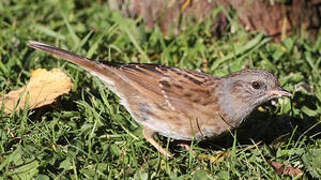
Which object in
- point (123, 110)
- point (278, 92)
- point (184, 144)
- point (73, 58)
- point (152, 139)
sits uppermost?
point (73, 58)

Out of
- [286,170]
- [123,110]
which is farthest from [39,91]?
[286,170]

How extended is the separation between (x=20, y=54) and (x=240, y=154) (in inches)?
128

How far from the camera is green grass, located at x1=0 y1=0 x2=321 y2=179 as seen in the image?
436 centimetres

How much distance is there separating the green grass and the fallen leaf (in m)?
0.06

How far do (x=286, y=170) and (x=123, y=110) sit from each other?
6.39ft

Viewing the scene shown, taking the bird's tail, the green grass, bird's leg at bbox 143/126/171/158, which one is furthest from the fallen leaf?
→ the bird's tail

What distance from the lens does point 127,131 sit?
492 centimetres

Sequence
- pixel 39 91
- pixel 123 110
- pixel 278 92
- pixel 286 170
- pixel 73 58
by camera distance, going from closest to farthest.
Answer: pixel 286 170 < pixel 278 92 < pixel 73 58 < pixel 39 91 < pixel 123 110

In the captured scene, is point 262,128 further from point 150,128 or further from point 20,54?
point 20,54

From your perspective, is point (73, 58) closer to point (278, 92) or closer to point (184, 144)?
point (184, 144)

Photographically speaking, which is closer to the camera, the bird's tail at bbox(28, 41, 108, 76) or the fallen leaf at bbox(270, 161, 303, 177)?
the fallen leaf at bbox(270, 161, 303, 177)

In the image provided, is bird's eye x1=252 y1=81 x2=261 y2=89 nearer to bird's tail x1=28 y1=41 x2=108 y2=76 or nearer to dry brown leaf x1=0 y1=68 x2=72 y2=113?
bird's tail x1=28 y1=41 x2=108 y2=76

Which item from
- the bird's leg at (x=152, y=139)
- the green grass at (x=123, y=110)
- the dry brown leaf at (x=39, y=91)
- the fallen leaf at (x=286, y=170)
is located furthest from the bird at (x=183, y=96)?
the fallen leaf at (x=286, y=170)

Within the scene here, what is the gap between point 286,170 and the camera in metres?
4.46
